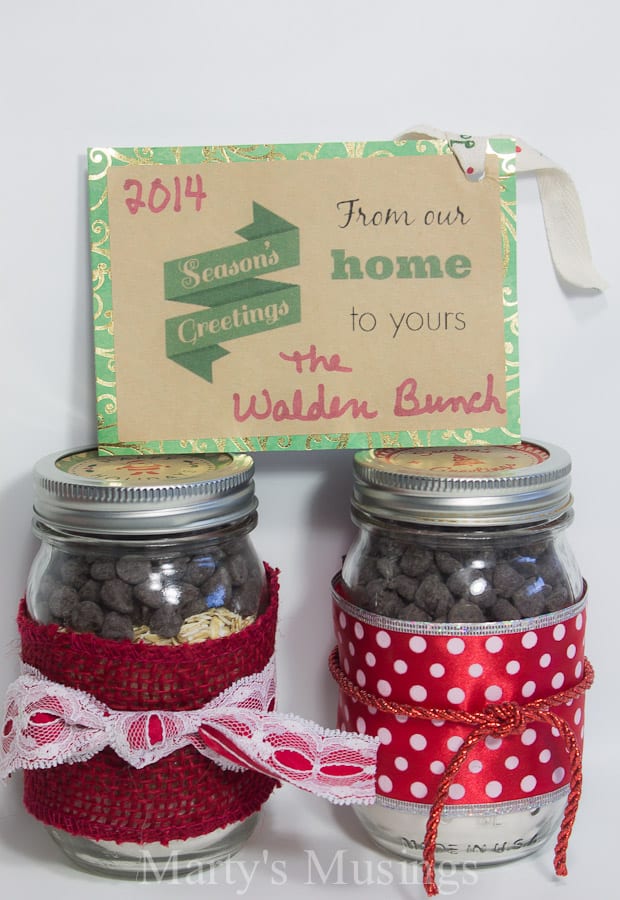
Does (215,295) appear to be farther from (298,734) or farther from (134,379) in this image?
(298,734)

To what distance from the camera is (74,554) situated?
724 mm

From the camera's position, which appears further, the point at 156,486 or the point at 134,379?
the point at 134,379

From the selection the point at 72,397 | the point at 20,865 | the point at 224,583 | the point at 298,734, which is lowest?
the point at 20,865

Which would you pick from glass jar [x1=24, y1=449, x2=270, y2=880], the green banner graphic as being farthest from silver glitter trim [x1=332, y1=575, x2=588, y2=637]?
the green banner graphic

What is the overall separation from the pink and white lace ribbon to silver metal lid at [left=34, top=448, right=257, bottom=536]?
125 mm

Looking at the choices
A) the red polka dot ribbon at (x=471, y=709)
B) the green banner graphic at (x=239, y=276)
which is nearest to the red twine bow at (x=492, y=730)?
the red polka dot ribbon at (x=471, y=709)

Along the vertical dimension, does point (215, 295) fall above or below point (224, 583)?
above

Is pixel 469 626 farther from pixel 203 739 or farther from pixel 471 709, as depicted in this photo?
pixel 203 739

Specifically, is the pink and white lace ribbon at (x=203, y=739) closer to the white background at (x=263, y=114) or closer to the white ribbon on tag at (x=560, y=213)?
the white background at (x=263, y=114)

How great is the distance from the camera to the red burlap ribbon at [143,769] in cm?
69

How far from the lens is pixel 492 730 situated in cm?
69

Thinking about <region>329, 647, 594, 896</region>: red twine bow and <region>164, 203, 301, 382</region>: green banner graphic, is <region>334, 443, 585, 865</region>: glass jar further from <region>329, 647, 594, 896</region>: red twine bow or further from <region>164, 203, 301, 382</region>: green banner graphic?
<region>164, 203, 301, 382</region>: green banner graphic

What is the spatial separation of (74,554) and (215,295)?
9.4 inches

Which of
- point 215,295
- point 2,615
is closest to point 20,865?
point 2,615
